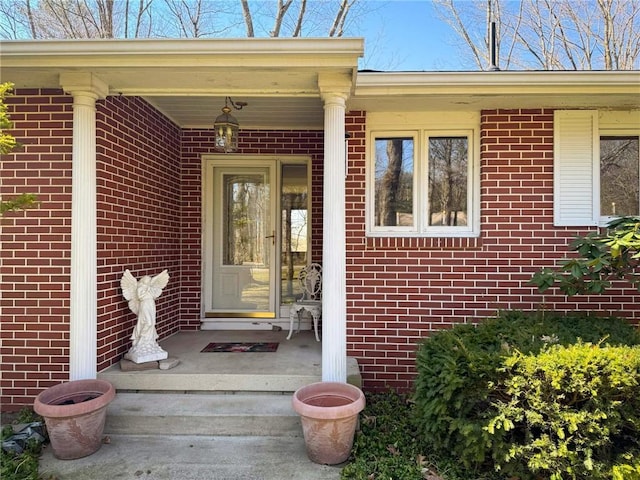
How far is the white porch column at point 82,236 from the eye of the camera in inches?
121

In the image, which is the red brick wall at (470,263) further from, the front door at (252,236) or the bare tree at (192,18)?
the bare tree at (192,18)

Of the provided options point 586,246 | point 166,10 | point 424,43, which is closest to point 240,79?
point 586,246

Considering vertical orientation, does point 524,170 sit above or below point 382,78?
below

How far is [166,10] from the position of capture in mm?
9891

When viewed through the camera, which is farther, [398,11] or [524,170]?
[398,11]

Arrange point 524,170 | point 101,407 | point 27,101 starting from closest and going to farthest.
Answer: point 101,407, point 27,101, point 524,170

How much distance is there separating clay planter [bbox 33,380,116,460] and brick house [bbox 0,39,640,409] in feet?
1.18

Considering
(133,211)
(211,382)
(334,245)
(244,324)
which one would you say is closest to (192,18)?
(133,211)

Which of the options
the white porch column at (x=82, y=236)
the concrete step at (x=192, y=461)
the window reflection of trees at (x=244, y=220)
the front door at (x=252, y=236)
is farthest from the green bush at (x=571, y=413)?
the window reflection of trees at (x=244, y=220)

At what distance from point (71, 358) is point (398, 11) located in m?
9.20

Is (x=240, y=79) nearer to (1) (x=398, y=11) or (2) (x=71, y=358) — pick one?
(2) (x=71, y=358)

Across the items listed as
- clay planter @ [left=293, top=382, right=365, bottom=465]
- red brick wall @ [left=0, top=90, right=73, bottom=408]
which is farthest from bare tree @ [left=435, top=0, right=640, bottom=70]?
clay planter @ [left=293, top=382, right=365, bottom=465]

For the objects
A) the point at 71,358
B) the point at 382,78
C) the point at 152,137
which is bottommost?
the point at 71,358

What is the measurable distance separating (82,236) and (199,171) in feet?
6.91
